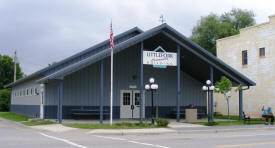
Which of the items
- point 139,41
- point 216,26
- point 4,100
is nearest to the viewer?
point 139,41

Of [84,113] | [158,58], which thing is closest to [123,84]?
[84,113]

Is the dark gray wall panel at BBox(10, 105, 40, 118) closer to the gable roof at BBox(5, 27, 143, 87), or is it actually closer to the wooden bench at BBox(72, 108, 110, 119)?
the gable roof at BBox(5, 27, 143, 87)

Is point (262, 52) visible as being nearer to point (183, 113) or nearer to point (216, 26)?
point (183, 113)

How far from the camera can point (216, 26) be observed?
183ft

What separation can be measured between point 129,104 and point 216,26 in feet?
111

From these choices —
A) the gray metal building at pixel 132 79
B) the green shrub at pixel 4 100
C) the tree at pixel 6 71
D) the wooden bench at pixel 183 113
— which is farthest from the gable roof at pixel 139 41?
the tree at pixel 6 71

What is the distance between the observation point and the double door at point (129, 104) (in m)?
26.2

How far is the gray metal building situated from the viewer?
23.5 m

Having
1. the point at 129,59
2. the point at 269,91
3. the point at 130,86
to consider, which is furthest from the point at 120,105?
the point at 269,91

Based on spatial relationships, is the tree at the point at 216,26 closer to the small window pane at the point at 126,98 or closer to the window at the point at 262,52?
the window at the point at 262,52

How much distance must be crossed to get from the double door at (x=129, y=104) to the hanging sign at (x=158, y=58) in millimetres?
4846

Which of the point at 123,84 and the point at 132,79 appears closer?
the point at 123,84

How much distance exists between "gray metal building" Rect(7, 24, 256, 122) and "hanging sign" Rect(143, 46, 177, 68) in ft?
1.56

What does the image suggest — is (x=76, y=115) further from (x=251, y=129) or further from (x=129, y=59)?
(x=251, y=129)
